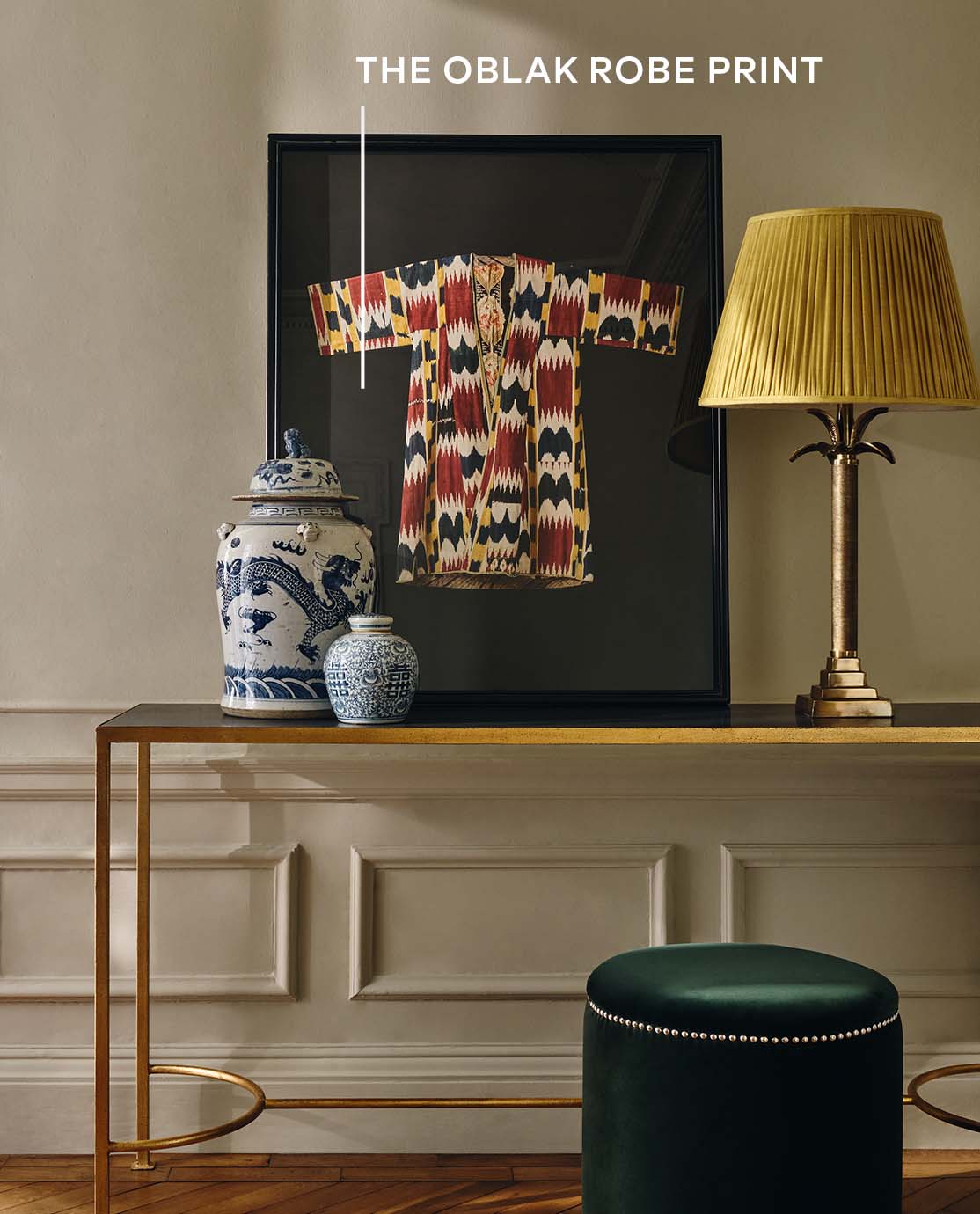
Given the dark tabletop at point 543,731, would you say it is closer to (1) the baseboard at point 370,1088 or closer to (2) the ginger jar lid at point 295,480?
(2) the ginger jar lid at point 295,480

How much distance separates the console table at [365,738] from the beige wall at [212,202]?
27 cm

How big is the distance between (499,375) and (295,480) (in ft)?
1.48

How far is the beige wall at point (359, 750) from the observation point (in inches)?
91.9

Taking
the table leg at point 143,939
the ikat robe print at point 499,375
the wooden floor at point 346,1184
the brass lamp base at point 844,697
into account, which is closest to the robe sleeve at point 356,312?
the ikat robe print at point 499,375

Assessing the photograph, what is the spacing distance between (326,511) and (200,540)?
13.8 inches

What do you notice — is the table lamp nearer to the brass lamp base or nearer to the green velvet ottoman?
the brass lamp base

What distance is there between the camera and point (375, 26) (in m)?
2.34

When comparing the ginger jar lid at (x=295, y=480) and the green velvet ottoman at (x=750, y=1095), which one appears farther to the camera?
the ginger jar lid at (x=295, y=480)

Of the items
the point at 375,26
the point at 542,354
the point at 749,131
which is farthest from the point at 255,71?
the point at 749,131

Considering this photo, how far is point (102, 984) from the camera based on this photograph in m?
2.03

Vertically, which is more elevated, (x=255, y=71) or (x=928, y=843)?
(x=255, y=71)

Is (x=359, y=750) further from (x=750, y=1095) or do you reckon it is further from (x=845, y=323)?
(x=845, y=323)

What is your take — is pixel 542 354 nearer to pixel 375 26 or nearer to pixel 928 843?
pixel 375 26

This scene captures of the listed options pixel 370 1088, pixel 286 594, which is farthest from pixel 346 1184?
pixel 286 594
